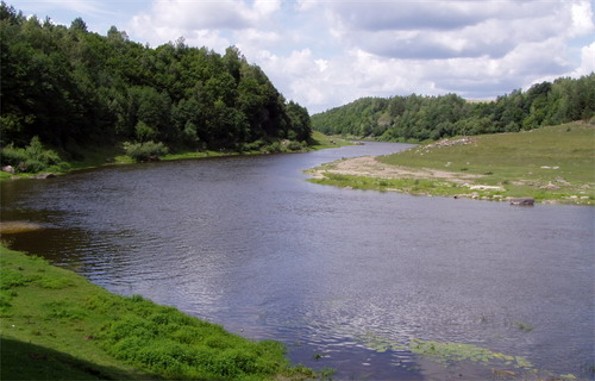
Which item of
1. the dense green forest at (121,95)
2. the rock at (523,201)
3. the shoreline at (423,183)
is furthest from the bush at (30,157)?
the rock at (523,201)

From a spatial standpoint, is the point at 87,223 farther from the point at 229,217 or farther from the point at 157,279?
the point at 157,279

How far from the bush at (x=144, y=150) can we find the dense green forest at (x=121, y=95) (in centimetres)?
50

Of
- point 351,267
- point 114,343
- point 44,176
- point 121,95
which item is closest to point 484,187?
point 351,267

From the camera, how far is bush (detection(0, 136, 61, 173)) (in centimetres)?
7256

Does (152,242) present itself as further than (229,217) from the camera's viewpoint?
No

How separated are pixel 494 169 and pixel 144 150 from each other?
203 ft

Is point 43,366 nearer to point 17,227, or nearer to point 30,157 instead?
point 17,227

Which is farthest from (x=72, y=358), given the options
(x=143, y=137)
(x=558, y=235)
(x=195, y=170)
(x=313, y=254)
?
(x=143, y=137)

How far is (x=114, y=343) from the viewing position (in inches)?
730

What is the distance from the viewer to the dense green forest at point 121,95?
83.6 metres

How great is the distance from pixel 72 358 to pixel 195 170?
7741 cm

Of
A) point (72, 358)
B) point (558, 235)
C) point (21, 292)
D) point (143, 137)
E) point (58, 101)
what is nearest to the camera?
point (72, 358)

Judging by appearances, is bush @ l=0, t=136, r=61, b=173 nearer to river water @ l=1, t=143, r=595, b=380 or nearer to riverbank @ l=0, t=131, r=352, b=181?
riverbank @ l=0, t=131, r=352, b=181

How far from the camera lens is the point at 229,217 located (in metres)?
48.1
